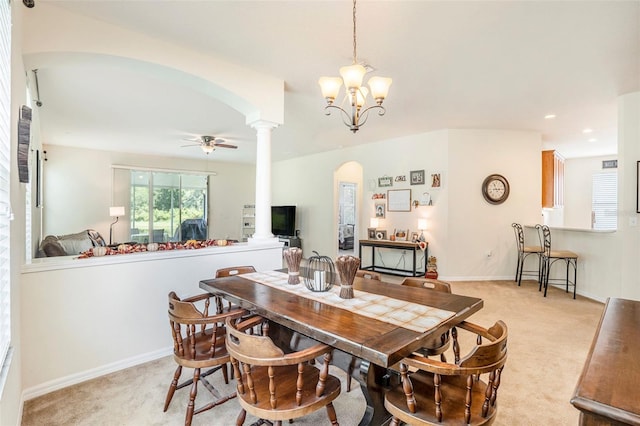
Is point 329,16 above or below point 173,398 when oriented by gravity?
above

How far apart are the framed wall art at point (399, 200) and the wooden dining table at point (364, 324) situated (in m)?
4.12

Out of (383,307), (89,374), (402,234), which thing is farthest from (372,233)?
(89,374)

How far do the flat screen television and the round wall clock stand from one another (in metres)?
4.53

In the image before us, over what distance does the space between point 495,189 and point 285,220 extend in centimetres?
494

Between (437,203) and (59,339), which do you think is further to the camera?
(437,203)

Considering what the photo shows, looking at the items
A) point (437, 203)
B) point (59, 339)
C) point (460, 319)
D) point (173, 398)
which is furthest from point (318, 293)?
point (437, 203)

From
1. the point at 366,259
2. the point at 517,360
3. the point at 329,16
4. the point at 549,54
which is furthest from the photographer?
the point at 366,259

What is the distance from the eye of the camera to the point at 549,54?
2.83 metres

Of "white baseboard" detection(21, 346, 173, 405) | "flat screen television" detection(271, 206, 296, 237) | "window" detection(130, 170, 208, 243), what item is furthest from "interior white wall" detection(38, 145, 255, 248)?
"white baseboard" detection(21, 346, 173, 405)

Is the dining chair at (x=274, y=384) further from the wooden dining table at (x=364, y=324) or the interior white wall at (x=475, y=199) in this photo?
the interior white wall at (x=475, y=199)

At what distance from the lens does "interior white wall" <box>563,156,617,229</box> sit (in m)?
7.89

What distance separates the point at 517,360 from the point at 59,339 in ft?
12.0

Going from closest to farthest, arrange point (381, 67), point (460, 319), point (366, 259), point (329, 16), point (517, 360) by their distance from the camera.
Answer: point (460, 319) → point (329, 16) → point (517, 360) → point (381, 67) → point (366, 259)

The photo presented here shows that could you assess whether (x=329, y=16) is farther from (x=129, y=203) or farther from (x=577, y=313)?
(x=129, y=203)
